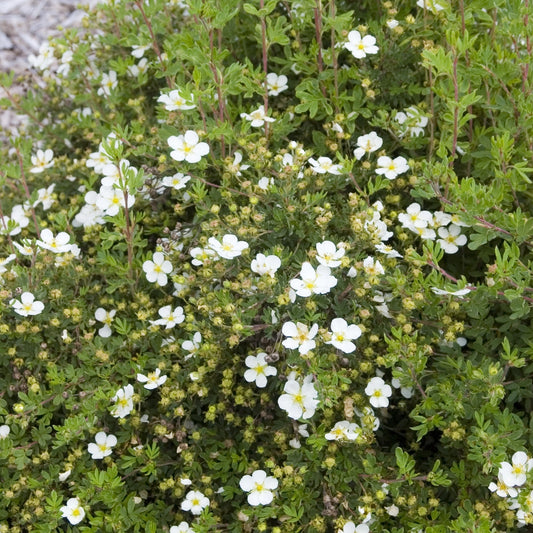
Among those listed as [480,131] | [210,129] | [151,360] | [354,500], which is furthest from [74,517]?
[480,131]

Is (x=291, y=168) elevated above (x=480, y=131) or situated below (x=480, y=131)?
above

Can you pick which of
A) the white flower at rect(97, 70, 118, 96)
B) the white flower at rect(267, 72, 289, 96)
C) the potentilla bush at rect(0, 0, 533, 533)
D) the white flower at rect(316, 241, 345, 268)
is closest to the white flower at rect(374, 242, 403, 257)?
the potentilla bush at rect(0, 0, 533, 533)

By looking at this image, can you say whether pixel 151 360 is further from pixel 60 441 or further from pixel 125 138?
pixel 125 138

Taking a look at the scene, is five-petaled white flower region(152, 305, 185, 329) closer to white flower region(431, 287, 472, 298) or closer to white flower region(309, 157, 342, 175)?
white flower region(309, 157, 342, 175)

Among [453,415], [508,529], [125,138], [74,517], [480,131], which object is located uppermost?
[125,138]

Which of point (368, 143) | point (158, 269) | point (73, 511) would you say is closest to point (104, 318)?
point (158, 269)

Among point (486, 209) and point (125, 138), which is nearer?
point (486, 209)

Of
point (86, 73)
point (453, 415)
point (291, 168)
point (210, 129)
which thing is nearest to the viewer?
point (453, 415)
